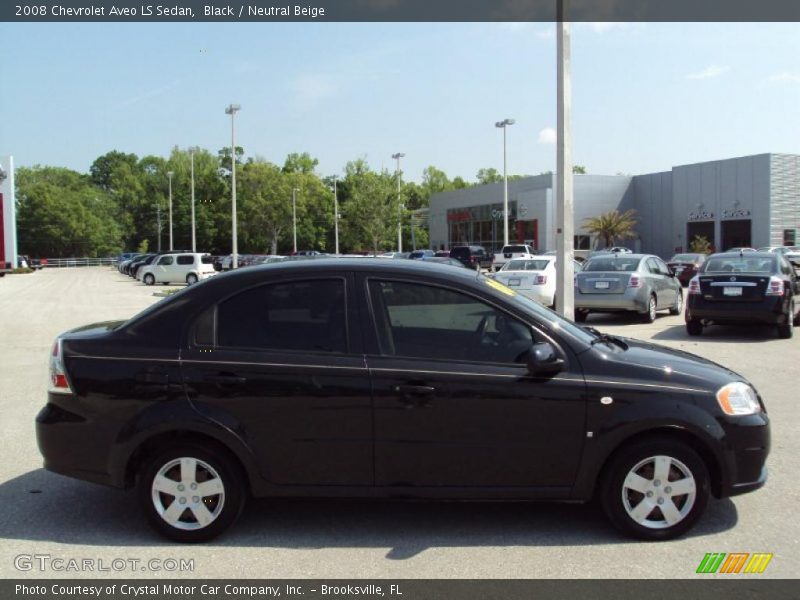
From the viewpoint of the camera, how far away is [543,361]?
4.27 m

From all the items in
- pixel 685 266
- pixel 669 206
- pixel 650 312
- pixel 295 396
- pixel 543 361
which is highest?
pixel 669 206

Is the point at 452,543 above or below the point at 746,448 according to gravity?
below

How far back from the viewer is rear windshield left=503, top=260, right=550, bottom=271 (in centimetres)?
2009

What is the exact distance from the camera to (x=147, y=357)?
4445 mm

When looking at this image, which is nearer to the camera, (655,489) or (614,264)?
(655,489)

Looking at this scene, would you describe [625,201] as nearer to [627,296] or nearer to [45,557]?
[627,296]

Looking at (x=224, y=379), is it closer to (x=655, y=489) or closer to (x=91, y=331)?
(x=91, y=331)

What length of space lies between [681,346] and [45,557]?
10.8 metres

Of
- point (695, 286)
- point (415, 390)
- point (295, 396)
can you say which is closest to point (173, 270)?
point (695, 286)

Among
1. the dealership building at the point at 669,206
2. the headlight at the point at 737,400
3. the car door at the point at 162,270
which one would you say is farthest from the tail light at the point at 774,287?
the car door at the point at 162,270

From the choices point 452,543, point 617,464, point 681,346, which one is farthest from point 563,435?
point 681,346

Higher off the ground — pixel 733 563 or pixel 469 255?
pixel 469 255

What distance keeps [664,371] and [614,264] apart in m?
12.8

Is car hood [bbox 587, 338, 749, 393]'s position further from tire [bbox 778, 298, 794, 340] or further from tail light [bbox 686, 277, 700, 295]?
tire [bbox 778, 298, 794, 340]
